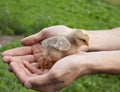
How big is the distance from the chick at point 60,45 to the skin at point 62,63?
0.11 m

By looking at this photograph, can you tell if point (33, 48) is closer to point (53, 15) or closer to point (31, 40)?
point (31, 40)

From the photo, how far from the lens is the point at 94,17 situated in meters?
8.89

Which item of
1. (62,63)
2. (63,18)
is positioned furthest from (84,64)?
(63,18)

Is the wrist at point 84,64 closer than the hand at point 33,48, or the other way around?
the wrist at point 84,64

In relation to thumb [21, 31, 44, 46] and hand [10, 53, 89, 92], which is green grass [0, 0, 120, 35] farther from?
hand [10, 53, 89, 92]

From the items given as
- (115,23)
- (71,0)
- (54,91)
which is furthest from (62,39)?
(71,0)

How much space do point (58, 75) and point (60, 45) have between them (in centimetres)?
59

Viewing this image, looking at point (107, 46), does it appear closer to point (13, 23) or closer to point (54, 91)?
point (54, 91)

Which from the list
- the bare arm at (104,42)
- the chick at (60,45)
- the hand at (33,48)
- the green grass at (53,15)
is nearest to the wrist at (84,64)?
the chick at (60,45)

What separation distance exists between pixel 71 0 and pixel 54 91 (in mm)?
6396

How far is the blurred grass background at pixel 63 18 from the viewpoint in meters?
5.97

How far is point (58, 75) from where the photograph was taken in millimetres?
3436

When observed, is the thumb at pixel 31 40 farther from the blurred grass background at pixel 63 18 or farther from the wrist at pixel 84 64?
the blurred grass background at pixel 63 18

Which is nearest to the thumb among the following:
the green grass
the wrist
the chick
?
the chick
